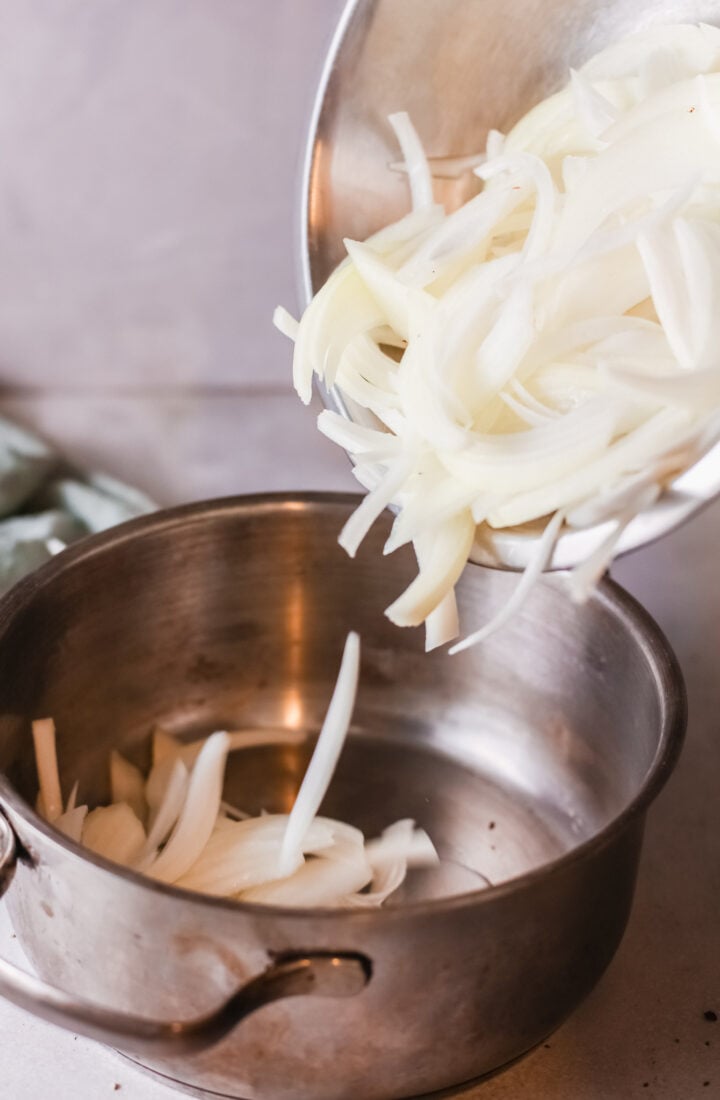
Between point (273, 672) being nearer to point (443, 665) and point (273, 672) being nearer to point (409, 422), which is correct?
point (443, 665)

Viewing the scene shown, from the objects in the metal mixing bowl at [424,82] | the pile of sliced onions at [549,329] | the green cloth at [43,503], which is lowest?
the green cloth at [43,503]

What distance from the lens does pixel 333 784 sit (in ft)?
2.69

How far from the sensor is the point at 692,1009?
26.1 inches

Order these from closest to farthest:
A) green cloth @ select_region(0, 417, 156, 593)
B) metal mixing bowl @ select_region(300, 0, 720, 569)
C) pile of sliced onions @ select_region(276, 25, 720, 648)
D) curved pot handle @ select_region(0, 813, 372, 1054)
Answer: curved pot handle @ select_region(0, 813, 372, 1054) < pile of sliced onions @ select_region(276, 25, 720, 648) < metal mixing bowl @ select_region(300, 0, 720, 569) < green cloth @ select_region(0, 417, 156, 593)

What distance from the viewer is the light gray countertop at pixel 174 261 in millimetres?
993

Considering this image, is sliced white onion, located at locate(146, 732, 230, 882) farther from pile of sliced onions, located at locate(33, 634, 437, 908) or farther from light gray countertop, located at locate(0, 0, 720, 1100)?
light gray countertop, located at locate(0, 0, 720, 1100)

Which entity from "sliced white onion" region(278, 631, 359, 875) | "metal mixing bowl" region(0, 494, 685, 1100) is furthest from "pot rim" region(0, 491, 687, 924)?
"sliced white onion" region(278, 631, 359, 875)

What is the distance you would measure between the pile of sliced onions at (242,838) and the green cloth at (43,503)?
19cm

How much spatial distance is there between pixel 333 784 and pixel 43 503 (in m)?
0.34

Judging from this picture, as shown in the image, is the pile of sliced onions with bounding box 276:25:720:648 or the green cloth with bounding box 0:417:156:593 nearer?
the pile of sliced onions with bounding box 276:25:720:648

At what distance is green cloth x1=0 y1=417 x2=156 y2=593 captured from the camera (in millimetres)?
899

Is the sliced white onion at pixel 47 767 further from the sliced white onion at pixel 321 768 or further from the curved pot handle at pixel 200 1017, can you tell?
the curved pot handle at pixel 200 1017

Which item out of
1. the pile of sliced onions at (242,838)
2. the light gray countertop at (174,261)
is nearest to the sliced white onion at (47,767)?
the pile of sliced onions at (242,838)

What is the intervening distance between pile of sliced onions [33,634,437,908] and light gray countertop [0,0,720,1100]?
8.1 inches
